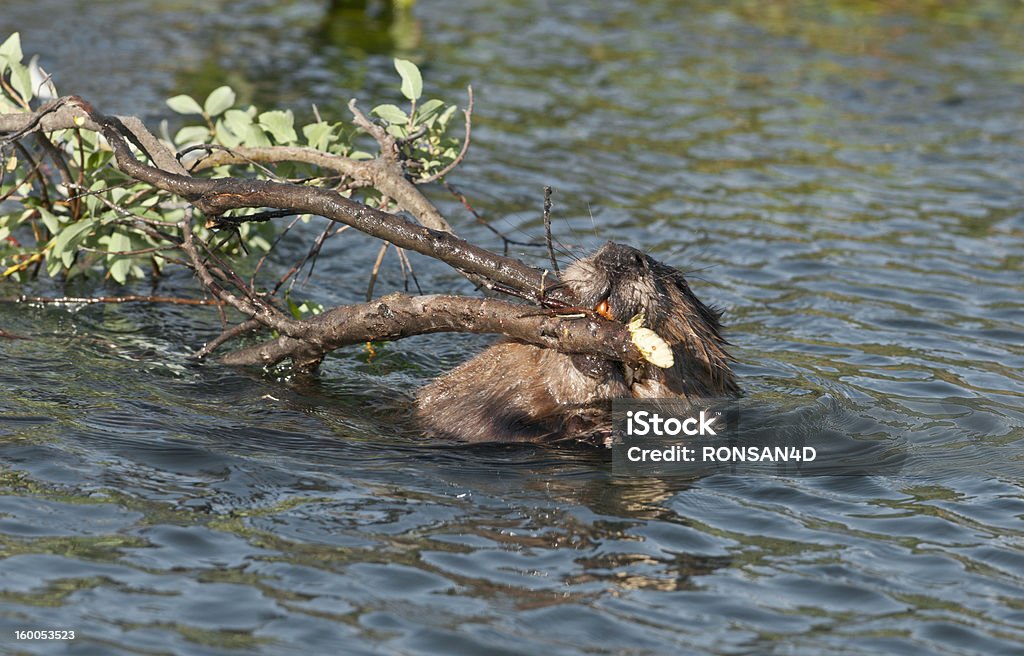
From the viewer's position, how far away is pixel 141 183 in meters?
6.88

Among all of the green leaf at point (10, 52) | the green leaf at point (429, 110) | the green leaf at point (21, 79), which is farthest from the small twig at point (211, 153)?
the green leaf at point (10, 52)

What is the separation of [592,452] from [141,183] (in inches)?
109

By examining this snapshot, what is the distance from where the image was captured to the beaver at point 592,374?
5.43 metres

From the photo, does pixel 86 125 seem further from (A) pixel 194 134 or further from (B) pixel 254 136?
(A) pixel 194 134

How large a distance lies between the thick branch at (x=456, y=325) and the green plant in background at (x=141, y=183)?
629mm

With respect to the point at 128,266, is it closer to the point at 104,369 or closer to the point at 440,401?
the point at 104,369

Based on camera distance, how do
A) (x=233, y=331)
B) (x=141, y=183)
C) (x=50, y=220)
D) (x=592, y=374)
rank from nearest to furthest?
(x=592, y=374) < (x=233, y=331) < (x=141, y=183) < (x=50, y=220)

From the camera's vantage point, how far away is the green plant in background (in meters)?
6.47

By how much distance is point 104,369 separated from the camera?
6.36 m

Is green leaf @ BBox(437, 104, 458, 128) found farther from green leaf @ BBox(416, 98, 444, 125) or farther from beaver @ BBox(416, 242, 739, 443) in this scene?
beaver @ BBox(416, 242, 739, 443)

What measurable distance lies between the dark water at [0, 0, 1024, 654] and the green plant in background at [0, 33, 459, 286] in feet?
1.40

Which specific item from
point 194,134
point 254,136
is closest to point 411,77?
point 254,136

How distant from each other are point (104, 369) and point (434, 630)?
2.93 meters

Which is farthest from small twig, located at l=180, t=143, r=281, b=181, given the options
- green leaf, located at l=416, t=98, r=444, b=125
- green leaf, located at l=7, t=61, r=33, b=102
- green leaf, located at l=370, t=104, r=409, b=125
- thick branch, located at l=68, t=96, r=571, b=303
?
green leaf, located at l=7, t=61, r=33, b=102
